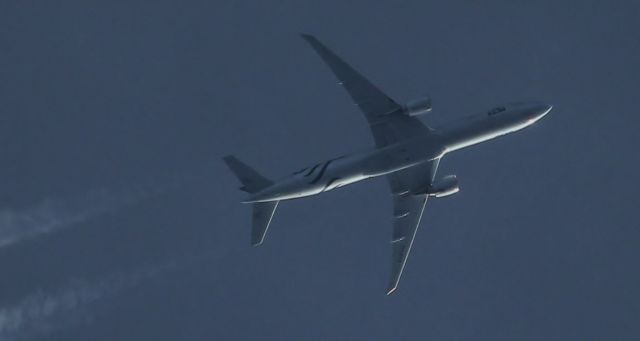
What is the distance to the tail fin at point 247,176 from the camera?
99.2 meters

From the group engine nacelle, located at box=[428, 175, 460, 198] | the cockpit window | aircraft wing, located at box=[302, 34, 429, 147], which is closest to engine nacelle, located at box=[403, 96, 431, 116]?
aircraft wing, located at box=[302, 34, 429, 147]

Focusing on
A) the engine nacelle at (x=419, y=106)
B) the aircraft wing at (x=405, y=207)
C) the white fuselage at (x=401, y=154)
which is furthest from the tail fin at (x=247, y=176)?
the engine nacelle at (x=419, y=106)

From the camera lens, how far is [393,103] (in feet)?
325

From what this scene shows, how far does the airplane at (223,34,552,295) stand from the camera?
97.5 metres

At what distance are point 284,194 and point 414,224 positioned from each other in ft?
54.8

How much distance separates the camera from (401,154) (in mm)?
99688

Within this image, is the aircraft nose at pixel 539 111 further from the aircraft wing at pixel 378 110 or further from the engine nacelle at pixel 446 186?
the aircraft wing at pixel 378 110

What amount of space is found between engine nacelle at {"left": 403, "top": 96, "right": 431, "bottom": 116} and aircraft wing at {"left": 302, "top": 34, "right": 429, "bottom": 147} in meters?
1.61

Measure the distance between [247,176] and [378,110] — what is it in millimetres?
14106

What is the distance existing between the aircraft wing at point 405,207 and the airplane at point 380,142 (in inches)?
159

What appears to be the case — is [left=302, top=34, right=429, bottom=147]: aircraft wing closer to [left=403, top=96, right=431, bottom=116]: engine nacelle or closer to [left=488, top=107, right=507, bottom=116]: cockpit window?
[left=403, top=96, right=431, bottom=116]: engine nacelle

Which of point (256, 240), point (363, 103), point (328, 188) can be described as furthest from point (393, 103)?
point (256, 240)

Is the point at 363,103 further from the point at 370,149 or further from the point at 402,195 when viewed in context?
the point at 402,195

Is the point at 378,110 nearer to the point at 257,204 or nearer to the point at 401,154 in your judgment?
the point at 401,154
